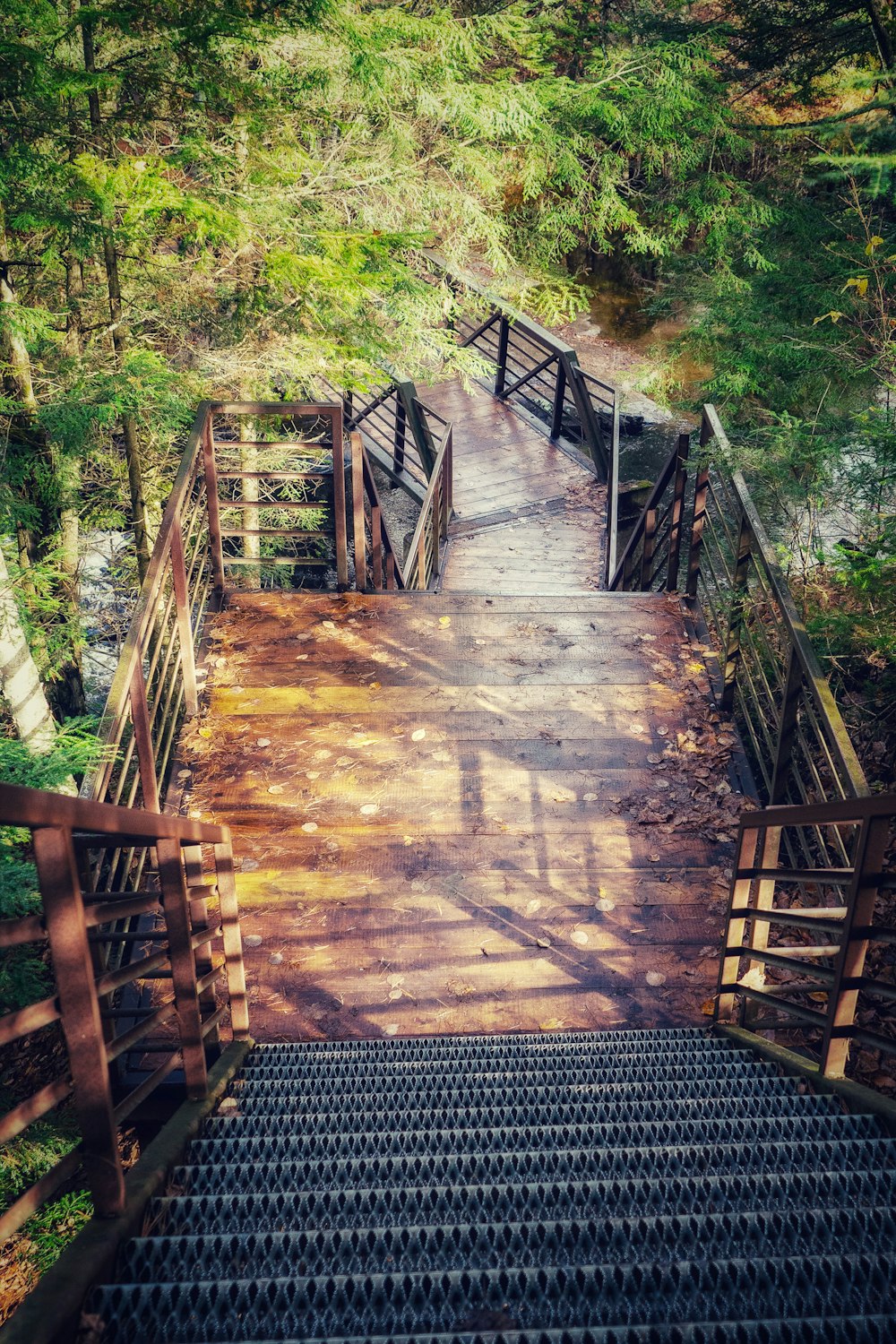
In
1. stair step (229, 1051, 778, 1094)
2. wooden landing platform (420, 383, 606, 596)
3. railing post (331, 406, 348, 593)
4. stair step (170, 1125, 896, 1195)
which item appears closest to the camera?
stair step (170, 1125, 896, 1195)

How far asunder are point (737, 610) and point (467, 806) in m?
2.32

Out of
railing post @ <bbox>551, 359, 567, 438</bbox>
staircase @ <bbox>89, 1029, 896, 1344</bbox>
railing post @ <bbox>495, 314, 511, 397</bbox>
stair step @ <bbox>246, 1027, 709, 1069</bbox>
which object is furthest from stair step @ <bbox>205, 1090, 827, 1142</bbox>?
railing post @ <bbox>495, 314, 511, 397</bbox>

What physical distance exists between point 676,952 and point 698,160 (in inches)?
412

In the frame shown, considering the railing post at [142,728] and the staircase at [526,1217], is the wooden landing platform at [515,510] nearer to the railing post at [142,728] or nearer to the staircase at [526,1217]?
the railing post at [142,728]

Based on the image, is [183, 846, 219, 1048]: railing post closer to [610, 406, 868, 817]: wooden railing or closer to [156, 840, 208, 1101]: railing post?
[156, 840, 208, 1101]: railing post

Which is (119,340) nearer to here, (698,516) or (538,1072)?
(698,516)

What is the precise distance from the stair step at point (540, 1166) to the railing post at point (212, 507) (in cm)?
521

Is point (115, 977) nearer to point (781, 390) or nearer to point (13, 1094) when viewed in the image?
point (13, 1094)

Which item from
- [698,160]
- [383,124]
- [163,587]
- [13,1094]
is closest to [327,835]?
[163,587]

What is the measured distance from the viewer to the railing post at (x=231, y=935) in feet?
12.2

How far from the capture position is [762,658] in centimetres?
646

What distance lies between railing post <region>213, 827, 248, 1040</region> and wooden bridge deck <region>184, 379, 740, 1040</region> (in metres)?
0.48

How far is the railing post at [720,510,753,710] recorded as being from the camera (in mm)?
5973

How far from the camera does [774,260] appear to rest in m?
8.91
